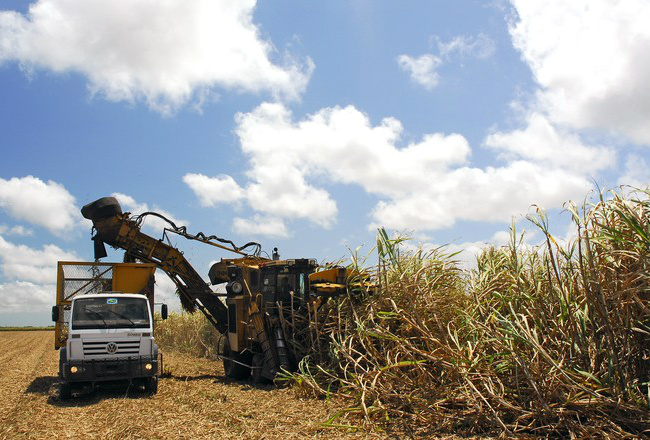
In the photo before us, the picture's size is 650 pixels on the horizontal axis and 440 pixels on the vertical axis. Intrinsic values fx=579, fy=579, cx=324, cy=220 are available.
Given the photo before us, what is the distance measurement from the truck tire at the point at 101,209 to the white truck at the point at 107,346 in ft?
11.4

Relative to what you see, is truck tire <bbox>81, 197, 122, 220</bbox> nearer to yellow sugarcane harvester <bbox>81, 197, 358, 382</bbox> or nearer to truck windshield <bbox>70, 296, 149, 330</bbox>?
yellow sugarcane harvester <bbox>81, 197, 358, 382</bbox>

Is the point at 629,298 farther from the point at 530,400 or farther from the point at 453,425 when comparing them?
the point at 453,425

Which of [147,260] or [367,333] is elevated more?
[147,260]

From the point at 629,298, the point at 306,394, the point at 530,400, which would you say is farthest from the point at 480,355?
the point at 306,394

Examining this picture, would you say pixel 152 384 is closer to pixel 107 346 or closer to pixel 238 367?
pixel 107 346

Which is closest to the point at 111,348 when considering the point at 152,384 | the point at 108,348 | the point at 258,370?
the point at 108,348

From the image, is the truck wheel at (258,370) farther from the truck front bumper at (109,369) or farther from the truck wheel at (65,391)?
the truck wheel at (65,391)

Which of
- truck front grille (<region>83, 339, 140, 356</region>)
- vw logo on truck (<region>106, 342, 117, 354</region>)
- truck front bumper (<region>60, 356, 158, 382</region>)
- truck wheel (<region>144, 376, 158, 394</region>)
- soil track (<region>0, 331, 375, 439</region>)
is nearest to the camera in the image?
soil track (<region>0, 331, 375, 439</region>)

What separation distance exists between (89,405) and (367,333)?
5347 millimetres

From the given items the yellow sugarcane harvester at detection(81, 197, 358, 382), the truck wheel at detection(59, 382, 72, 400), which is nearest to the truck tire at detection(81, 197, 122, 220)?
the yellow sugarcane harvester at detection(81, 197, 358, 382)

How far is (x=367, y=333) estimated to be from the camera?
9461mm

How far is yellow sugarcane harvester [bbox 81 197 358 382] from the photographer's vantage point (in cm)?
1261

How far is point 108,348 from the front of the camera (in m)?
11.5

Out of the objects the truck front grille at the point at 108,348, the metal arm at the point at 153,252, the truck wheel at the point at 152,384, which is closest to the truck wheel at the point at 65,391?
the truck front grille at the point at 108,348
